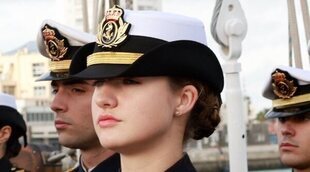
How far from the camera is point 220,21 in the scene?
16.1 ft

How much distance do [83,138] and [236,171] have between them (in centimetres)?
171

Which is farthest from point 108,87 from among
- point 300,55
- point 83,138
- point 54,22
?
point 300,55

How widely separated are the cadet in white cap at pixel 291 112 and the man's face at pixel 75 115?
0.89 m

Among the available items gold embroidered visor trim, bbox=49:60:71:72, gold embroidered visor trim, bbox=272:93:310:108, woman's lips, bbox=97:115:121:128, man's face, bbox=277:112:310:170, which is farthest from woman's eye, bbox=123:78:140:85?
gold embroidered visor trim, bbox=272:93:310:108

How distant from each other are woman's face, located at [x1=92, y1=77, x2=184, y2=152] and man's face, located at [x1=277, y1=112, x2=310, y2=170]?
140 centimetres

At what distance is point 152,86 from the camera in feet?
7.36

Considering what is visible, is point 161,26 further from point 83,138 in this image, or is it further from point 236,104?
point 236,104

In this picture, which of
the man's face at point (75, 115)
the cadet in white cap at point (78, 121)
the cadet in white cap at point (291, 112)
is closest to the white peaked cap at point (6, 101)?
the cadet in white cap at point (78, 121)

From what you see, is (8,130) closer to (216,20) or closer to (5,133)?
(5,133)

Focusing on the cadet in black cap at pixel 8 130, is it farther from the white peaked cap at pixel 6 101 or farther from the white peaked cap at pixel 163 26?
the white peaked cap at pixel 163 26

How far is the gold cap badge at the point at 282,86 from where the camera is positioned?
12.4 ft

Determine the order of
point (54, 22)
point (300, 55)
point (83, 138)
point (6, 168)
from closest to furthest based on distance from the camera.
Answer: point (83, 138) → point (54, 22) → point (6, 168) → point (300, 55)

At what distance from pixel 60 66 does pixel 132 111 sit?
127cm

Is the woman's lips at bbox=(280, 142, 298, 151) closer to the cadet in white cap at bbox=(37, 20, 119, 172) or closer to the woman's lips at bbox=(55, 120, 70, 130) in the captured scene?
the cadet in white cap at bbox=(37, 20, 119, 172)
